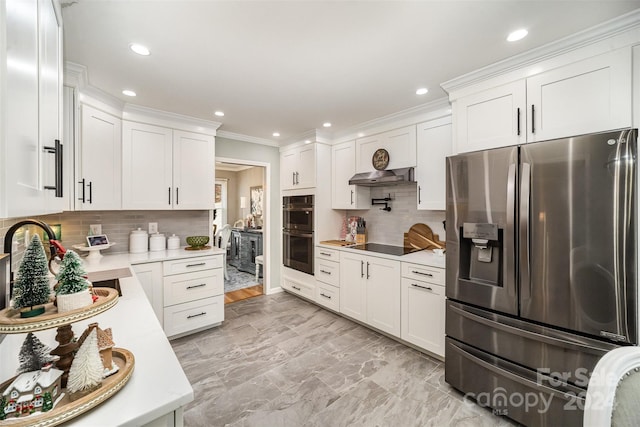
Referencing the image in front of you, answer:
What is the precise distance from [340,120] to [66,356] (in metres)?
3.05

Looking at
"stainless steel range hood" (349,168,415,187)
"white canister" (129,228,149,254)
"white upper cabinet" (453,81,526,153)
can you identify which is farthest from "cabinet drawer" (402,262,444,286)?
"white canister" (129,228,149,254)

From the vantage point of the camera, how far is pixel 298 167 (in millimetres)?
3945

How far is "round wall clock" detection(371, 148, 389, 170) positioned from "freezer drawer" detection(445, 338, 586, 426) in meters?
1.96

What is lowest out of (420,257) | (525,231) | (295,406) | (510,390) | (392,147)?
(295,406)

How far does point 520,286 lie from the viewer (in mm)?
1680

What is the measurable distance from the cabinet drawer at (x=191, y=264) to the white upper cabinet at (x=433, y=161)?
240cm

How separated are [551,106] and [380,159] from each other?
1686 millimetres

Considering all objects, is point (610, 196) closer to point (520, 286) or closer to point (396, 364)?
point (520, 286)

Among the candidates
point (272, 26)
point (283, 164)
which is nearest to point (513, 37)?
point (272, 26)

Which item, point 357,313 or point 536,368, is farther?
point 357,313

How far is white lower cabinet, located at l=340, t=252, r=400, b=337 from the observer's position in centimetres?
274

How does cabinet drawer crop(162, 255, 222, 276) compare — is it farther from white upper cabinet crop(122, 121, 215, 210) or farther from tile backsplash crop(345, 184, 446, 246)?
tile backsplash crop(345, 184, 446, 246)

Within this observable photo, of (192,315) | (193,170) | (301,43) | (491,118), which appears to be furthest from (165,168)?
(491,118)

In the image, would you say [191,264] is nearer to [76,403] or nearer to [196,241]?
[196,241]
